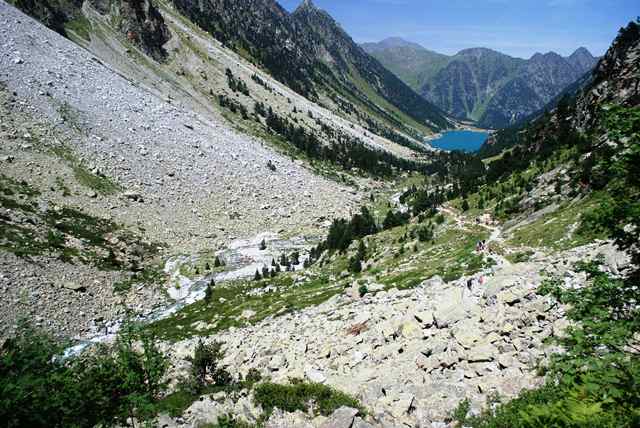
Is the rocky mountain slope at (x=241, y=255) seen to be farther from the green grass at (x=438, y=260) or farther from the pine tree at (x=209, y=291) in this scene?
the pine tree at (x=209, y=291)

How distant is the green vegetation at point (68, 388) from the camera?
1344 centimetres

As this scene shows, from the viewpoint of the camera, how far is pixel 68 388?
48.2 feet

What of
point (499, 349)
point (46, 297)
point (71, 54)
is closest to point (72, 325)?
point (46, 297)

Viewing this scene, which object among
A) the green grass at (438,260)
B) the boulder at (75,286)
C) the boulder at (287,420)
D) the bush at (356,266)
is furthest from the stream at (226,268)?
the boulder at (287,420)

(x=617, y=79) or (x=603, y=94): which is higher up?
(x=617, y=79)

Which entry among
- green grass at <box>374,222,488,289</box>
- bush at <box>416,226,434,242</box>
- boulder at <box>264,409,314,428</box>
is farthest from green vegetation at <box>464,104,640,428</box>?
bush at <box>416,226,434,242</box>

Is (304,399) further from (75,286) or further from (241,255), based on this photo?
(241,255)

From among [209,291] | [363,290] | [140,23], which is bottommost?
[209,291]

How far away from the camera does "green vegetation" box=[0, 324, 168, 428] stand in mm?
13438

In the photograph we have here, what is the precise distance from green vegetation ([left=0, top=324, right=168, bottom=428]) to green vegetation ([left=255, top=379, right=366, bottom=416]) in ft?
15.0

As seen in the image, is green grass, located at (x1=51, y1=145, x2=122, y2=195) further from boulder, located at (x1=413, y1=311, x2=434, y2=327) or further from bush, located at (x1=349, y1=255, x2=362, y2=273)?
boulder, located at (x1=413, y1=311, x2=434, y2=327)

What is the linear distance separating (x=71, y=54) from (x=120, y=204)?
51243mm

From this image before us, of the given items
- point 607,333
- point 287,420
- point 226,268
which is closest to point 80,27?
point 226,268

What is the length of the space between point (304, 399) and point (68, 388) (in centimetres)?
920
